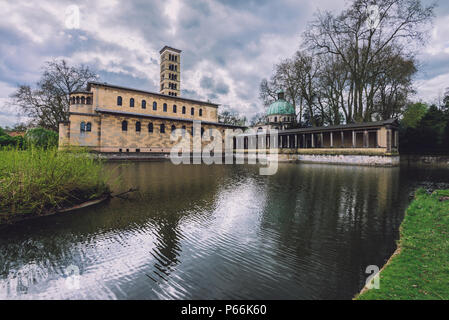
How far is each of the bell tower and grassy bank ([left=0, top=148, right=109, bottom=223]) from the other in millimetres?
53317

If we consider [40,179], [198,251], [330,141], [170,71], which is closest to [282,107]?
[330,141]

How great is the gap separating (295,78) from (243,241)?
41.6m

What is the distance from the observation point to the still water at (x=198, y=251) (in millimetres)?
3121

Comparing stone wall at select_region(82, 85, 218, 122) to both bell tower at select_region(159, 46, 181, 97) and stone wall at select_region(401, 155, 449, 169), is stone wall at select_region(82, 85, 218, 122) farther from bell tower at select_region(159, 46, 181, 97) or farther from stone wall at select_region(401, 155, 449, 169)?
stone wall at select_region(401, 155, 449, 169)

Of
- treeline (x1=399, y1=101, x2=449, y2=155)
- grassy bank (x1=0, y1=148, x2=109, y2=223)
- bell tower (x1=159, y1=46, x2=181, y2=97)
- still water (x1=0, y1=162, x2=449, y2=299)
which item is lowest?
still water (x1=0, y1=162, x2=449, y2=299)

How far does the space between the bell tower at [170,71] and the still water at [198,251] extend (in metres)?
55.1

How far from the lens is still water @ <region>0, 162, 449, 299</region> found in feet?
10.2

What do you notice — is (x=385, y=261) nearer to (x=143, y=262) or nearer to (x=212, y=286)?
(x=212, y=286)

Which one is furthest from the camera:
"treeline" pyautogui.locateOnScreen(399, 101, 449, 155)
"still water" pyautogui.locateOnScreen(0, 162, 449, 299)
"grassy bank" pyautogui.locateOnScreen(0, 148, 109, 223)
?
"treeline" pyautogui.locateOnScreen(399, 101, 449, 155)

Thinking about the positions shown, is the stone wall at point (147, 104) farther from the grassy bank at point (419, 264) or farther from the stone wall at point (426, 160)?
the grassy bank at point (419, 264)

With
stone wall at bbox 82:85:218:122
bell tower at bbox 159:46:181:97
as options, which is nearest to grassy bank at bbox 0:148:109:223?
stone wall at bbox 82:85:218:122

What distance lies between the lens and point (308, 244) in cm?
462

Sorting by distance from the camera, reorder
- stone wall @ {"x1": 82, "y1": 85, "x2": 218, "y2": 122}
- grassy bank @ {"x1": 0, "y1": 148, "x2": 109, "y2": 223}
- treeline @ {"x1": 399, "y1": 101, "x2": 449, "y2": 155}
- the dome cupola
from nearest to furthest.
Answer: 1. grassy bank @ {"x1": 0, "y1": 148, "x2": 109, "y2": 223}
2. treeline @ {"x1": 399, "y1": 101, "x2": 449, "y2": 155}
3. stone wall @ {"x1": 82, "y1": 85, "x2": 218, "y2": 122}
4. the dome cupola
